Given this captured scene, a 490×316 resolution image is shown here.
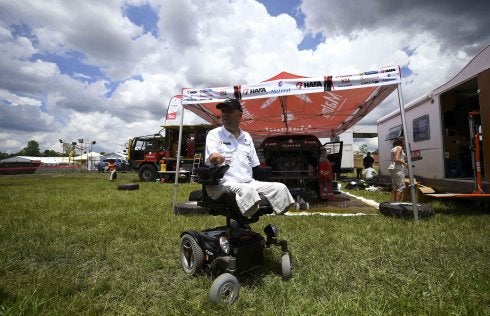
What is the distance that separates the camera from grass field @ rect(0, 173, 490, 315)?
2.16 metres

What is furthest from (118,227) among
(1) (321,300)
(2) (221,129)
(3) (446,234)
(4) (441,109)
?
(4) (441,109)

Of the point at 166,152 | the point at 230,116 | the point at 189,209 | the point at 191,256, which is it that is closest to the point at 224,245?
the point at 191,256

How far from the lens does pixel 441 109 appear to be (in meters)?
7.45

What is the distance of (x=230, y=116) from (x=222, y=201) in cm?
94

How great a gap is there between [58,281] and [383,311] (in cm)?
256

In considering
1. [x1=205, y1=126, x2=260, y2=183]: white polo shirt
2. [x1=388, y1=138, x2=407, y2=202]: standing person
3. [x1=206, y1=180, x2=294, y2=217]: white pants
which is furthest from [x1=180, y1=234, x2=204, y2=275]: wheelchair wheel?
[x1=388, y1=138, x2=407, y2=202]: standing person

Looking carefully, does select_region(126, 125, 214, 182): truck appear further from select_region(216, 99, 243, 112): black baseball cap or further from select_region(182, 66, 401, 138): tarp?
select_region(216, 99, 243, 112): black baseball cap

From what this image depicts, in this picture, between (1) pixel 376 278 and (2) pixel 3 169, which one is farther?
(2) pixel 3 169

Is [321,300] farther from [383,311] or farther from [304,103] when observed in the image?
[304,103]

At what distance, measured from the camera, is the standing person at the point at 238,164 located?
2.52 m

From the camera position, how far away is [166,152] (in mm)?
18094

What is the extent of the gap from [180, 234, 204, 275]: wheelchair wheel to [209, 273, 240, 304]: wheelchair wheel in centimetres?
44

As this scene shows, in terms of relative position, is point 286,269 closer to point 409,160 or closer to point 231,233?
point 231,233

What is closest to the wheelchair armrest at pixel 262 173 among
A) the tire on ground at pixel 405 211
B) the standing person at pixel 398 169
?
the tire on ground at pixel 405 211
